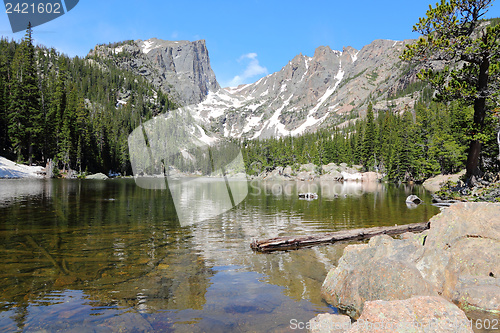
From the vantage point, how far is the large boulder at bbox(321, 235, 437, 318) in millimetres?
7406

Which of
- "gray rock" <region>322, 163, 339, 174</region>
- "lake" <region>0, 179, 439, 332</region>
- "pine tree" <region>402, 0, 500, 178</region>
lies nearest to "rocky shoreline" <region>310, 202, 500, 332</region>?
"lake" <region>0, 179, 439, 332</region>

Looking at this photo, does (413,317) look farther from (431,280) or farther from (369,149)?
(369,149)

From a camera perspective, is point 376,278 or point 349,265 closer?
point 376,278

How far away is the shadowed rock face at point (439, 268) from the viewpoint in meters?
7.38

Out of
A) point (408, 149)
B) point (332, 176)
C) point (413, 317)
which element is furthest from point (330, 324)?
point (332, 176)

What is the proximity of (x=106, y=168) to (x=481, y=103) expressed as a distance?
376ft

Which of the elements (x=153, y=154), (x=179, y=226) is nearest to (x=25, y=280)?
(x=153, y=154)

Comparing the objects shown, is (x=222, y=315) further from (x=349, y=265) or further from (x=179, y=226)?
(x=179, y=226)

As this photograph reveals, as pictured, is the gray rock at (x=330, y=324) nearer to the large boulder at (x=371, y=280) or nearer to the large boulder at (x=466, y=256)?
the large boulder at (x=371, y=280)

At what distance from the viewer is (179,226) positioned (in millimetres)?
20062

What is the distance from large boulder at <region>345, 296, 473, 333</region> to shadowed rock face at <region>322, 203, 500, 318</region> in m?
1.72

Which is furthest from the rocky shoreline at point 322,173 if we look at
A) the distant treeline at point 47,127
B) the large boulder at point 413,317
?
the large boulder at point 413,317

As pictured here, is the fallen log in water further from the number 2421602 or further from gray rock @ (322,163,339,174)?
gray rock @ (322,163,339,174)

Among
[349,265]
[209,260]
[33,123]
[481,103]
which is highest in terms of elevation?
[33,123]
